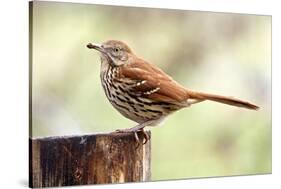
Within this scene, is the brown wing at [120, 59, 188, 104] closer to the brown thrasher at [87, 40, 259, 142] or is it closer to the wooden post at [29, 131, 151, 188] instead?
the brown thrasher at [87, 40, 259, 142]

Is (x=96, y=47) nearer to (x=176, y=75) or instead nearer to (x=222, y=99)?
(x=176, y=75)

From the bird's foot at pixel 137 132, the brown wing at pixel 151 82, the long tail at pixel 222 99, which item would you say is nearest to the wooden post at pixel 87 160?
the bird's foot at pixel 137 132

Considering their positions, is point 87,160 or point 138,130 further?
point 138,130

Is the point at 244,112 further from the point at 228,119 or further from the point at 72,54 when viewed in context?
the point at 72,54

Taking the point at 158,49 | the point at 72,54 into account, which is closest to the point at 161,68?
the point at 158,49

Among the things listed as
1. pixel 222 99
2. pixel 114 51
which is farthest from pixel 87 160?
pixel 222 99

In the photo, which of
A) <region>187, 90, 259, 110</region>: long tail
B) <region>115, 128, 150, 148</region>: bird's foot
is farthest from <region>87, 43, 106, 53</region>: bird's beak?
<region>187, 90, 259, 110</region>: long tail
